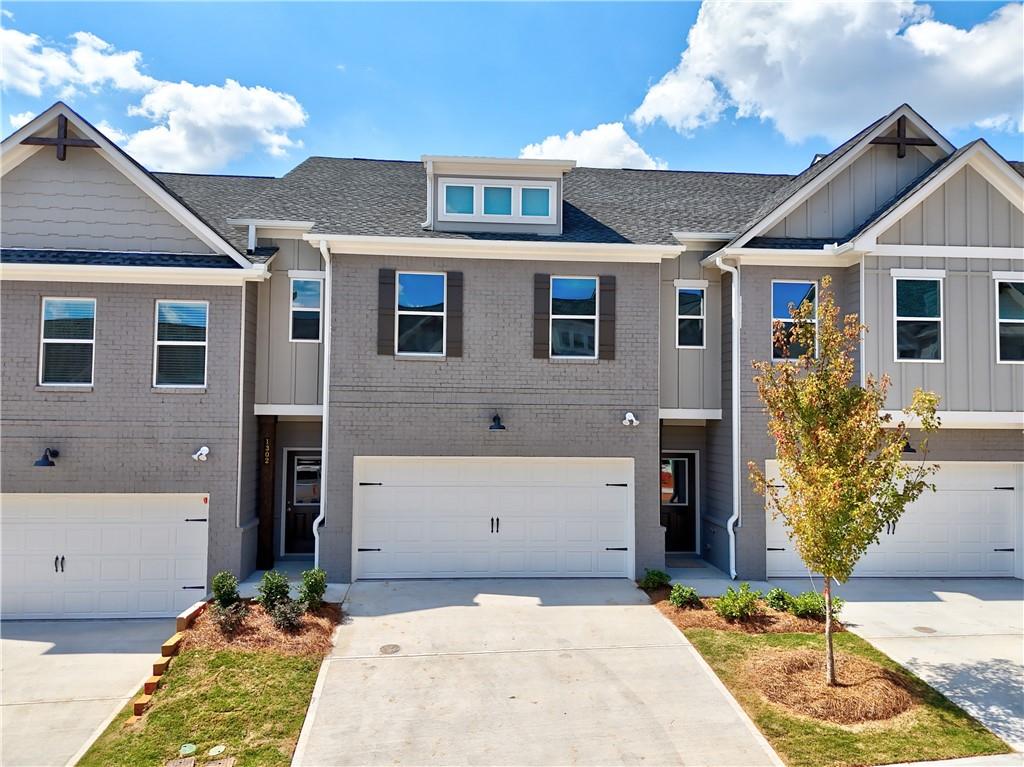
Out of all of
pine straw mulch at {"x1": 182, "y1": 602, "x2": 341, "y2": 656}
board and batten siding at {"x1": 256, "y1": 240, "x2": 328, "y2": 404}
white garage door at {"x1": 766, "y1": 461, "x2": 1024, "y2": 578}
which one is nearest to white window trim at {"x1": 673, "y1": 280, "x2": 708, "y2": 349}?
white garage door at {"x1": 766, "y1": 461, "x2": 1024, "y2": 578}

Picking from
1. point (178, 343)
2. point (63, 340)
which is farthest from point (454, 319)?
point (63, 340)

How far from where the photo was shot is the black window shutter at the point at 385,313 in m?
11.0

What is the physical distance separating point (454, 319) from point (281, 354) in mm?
3443

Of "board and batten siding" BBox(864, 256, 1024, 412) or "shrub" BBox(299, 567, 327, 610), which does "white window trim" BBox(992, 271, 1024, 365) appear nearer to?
"board and batten siding" BBox(864, 256, 1024, 412)

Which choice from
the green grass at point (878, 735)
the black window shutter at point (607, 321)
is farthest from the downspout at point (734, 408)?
the green grass at point (878, 735)

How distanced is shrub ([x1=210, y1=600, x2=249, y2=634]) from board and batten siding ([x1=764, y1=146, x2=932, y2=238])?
11.5 meters

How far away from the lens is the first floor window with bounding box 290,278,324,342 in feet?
37.8

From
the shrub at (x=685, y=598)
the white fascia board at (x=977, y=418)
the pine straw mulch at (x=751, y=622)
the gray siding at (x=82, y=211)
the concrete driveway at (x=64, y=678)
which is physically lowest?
the concrete driveway at (x=64, y=678)

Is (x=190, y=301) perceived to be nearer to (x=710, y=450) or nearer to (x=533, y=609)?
(x=533, y=609)

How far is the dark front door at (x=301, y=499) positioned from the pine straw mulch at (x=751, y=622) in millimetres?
7531

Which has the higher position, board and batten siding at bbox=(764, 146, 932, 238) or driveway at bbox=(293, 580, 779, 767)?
board and batten siding at bbox=(764, 146, 932, 238)

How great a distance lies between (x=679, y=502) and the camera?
13375 mm

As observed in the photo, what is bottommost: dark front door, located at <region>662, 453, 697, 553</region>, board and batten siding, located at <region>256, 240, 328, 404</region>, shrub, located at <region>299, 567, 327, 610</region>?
shrub, located at <region>299, 567, 327, 610</region>

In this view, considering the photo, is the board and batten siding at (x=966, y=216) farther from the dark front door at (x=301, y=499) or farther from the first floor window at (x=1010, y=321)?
the dark front door at (x=301, y=499)
